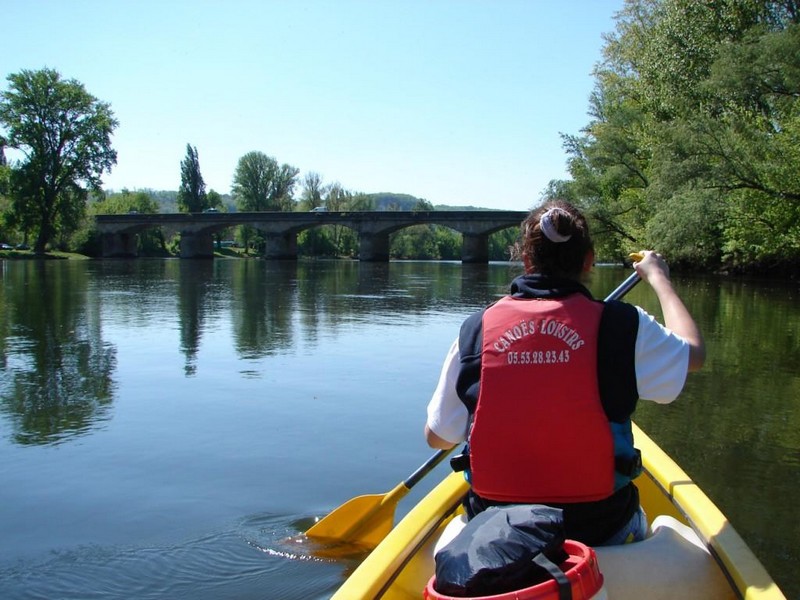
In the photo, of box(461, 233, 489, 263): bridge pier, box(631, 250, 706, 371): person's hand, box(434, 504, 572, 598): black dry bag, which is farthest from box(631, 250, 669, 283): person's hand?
box(461, 233, 489, 263): bridge pier

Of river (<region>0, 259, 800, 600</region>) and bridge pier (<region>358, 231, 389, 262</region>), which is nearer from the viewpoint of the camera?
river (<region>0, 259, 800, 600</region>)

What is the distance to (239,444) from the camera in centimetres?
646

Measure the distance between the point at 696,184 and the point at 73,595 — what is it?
21.9 metres

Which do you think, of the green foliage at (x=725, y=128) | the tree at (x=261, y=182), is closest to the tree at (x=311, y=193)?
the tree at (x=261, y=182)

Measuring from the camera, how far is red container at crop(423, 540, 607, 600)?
6.28ft

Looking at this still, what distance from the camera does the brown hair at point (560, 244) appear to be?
8.13 ft

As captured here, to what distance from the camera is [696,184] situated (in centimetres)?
2261

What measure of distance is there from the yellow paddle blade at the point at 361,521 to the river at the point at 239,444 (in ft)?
0.68

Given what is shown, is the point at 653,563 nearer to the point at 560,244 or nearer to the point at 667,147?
the point at 560,244

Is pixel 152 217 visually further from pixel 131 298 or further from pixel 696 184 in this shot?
pixel 696 184

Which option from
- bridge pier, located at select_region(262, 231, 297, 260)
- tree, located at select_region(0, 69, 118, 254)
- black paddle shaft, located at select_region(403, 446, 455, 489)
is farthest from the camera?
bridge pier, located at select_region(262, 231, 297, 260)

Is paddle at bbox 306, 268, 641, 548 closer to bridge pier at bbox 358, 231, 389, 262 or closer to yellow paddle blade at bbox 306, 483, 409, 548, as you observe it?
yellow paddle blade at bbox 306, 483, 409, 548

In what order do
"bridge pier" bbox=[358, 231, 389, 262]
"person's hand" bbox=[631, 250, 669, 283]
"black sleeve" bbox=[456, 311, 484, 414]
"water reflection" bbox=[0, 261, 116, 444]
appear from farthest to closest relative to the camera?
"bridge pier" bbox=[358, 231, 389, 262] → "water reflection" bbox=[0, 261, 116, 444] → "person's hand" bbox=[631, 250, 669, 283] → "black sleeve" bbox=[456, 311, 484, 414]

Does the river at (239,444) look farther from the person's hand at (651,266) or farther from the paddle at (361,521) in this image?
the person's hand at (651,266)
